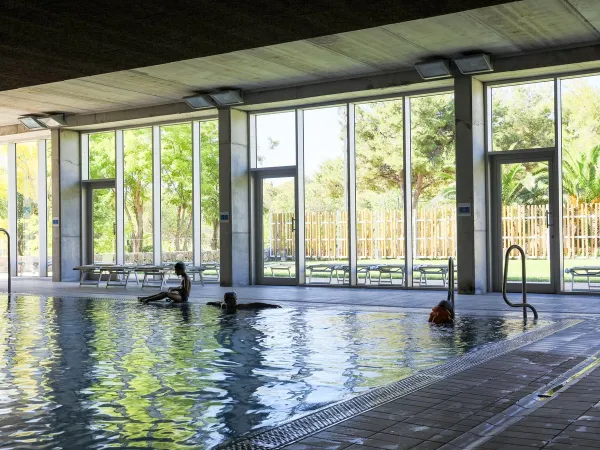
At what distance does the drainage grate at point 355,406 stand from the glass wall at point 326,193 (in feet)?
29.6

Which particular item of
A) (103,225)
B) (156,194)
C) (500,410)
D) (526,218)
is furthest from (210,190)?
(500,410)

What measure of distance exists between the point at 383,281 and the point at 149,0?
11.6 metres

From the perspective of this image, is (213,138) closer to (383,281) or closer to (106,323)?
(383,281)

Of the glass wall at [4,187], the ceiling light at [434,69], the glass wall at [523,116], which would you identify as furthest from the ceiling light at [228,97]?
the glass wall at [4,187]

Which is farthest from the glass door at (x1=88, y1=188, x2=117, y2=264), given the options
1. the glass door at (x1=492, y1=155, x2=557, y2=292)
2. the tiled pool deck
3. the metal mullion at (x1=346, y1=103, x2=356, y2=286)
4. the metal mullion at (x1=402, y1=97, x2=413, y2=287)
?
the tiled pool deck

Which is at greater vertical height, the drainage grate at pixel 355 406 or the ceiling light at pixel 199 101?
the ceiling light at pixel 199 101

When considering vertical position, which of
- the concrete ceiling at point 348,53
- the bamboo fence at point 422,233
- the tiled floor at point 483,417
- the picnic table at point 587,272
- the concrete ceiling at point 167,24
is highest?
the concrete ceiling at point 348,53

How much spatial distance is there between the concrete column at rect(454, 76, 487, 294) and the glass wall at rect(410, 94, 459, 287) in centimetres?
79

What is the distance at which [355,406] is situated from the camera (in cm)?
498

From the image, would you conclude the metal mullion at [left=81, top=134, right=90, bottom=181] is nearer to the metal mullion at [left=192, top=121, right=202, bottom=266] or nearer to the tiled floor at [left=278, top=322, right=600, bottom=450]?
the metal mullion at [left=192, top=121, right=202, bottom=266]

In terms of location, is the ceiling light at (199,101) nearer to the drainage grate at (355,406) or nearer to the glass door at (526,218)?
the glass door at (526,218)

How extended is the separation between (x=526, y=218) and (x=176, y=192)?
8.97m

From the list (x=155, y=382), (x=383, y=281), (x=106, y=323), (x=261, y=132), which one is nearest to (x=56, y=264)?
(x=261, y=132)

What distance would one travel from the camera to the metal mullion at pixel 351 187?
16.4 meters
